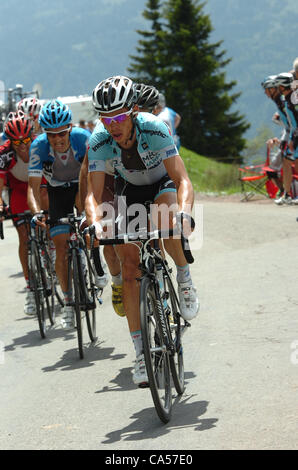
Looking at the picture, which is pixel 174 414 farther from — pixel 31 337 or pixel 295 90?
pixel 295 90

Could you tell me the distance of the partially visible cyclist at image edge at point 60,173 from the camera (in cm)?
797

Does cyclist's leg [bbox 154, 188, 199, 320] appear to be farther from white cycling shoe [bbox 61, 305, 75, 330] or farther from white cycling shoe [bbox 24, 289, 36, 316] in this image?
white cycling shoe [bbox 24, 289, 36, 316]

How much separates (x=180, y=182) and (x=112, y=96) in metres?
0.76

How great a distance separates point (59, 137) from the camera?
798cm

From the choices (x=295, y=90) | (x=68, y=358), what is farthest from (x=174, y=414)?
(x=295, y=90)

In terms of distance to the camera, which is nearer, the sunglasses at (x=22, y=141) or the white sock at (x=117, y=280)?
the white sock at (x=117, y=280)

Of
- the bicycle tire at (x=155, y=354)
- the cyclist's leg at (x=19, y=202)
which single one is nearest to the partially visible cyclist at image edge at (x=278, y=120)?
the cyclist's leg at (x=19, y=202)

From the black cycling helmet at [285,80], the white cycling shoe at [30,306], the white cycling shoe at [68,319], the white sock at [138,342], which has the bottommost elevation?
the white cycling shoe at [30,306]

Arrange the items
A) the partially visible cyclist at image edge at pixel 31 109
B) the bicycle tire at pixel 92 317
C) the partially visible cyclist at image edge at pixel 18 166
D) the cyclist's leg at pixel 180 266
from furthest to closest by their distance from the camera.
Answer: the partially visible cyclist at image edge at pixel 31 109 < the partially visible cyclist at image edge at pixel 18 166 < the bicycle tire at pixel 92 317 < the cyclist's leg at pixel 180 266

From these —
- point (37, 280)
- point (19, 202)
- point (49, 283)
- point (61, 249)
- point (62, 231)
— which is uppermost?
point (19, 202)

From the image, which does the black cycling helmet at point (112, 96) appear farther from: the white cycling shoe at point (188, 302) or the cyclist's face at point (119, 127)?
the white cycling shoe at point (188, 302)

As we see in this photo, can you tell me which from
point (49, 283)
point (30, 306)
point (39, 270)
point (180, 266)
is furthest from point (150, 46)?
point (180, 266)

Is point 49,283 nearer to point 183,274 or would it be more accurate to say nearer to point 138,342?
point 183,274

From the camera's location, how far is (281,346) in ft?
21.7
